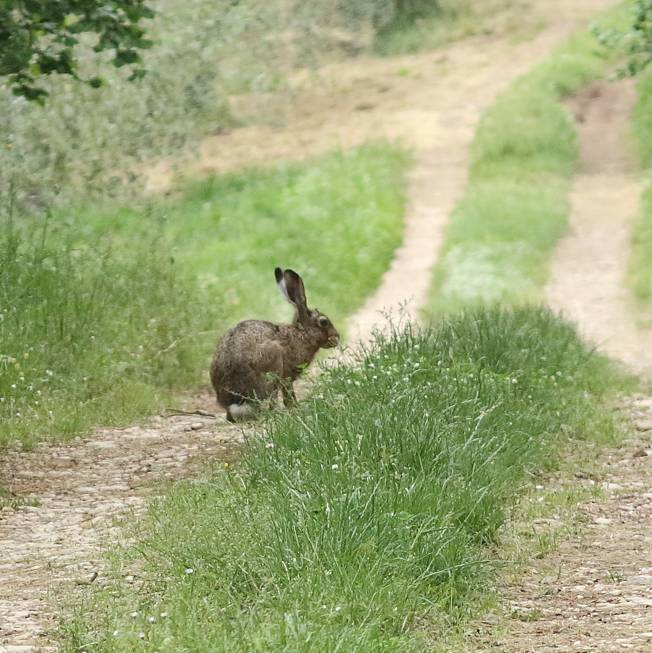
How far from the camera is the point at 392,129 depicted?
1106 inches

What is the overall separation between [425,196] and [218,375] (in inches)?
544

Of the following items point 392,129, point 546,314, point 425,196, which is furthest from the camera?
point 392,129

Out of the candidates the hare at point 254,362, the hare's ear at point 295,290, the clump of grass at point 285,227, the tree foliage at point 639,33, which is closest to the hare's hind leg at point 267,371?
the hare at point 254,362

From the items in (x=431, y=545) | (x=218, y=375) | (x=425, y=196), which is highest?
(x=431, y=545)

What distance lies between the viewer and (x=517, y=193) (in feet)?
74.4

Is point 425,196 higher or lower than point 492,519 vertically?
lower

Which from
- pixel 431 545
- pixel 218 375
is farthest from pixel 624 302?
pixel 431 545

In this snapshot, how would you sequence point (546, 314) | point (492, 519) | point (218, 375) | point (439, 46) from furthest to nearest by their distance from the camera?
point (439, 46) → point (546, 314) → point (218, 375) → point (492, 519)

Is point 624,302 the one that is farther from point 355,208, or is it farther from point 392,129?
point 392,129

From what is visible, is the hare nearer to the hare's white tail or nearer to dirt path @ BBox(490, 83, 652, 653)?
the hare's white tail

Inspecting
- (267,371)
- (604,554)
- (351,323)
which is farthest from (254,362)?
(351,323)

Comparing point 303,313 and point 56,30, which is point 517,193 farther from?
point 56,30

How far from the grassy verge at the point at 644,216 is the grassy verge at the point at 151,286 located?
3629 mm

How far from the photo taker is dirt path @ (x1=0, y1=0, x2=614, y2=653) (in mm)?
6910
